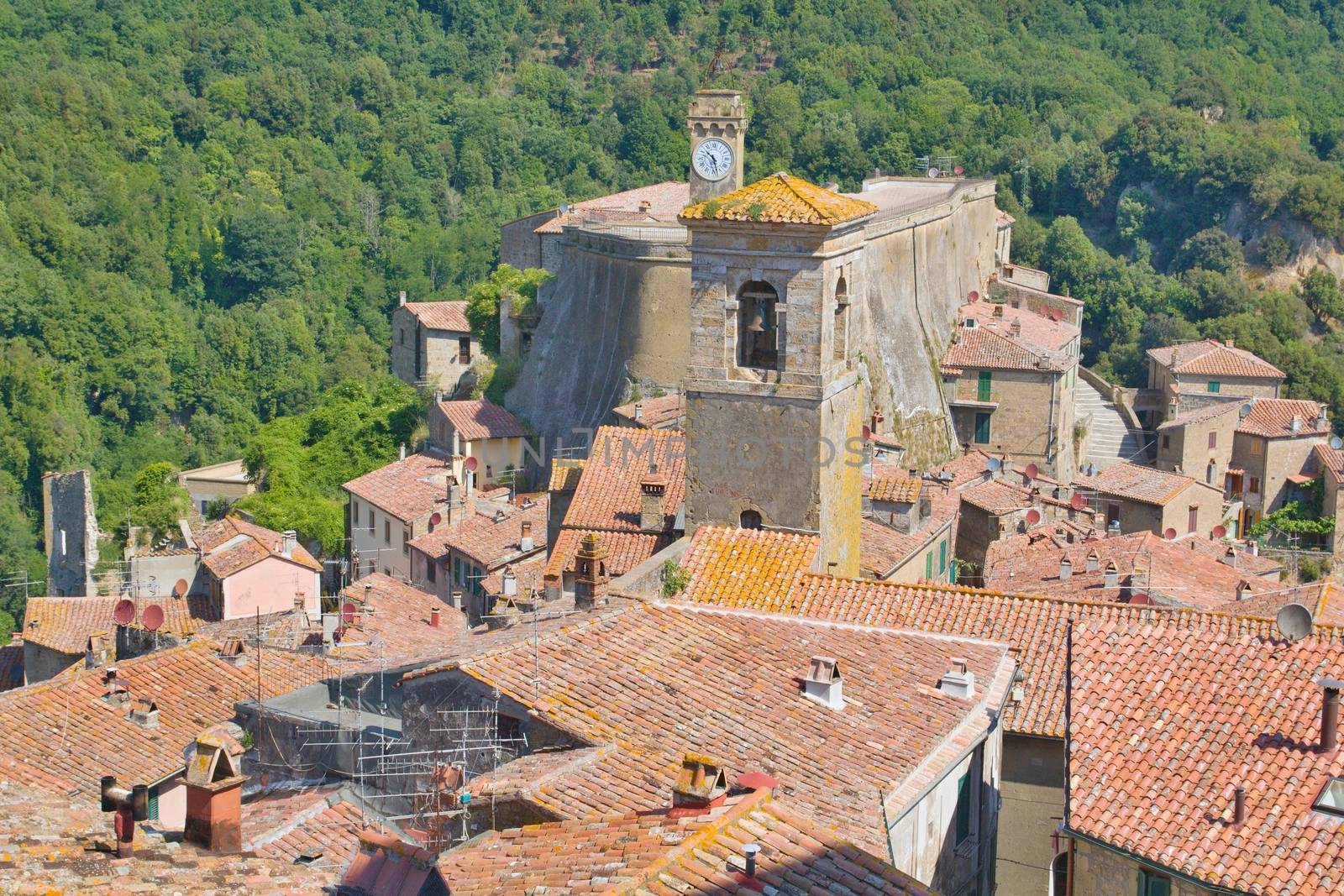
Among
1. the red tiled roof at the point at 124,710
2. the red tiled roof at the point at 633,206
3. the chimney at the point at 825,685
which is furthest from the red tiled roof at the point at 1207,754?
the red tiled roof at the point at 633,206

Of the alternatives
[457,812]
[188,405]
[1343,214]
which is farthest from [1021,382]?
[188,405]

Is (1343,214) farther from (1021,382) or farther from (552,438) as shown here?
(552,438)

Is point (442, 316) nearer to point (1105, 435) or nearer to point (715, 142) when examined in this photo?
point (715, 142)

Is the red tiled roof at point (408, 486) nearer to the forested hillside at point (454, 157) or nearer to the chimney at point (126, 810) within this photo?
the forested hillside at point (454, 157)

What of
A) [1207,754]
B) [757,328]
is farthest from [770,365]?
[1207,754]

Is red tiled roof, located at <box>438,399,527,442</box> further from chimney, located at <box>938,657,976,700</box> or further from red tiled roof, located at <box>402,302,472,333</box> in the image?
chimney, located at <box>938,657,976,700</box>

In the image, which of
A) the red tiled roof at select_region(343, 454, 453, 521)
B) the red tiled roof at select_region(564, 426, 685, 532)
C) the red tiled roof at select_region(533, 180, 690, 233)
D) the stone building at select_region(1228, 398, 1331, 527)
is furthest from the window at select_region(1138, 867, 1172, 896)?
the red tiled roof at select_region(533, 180, 690, 233)
